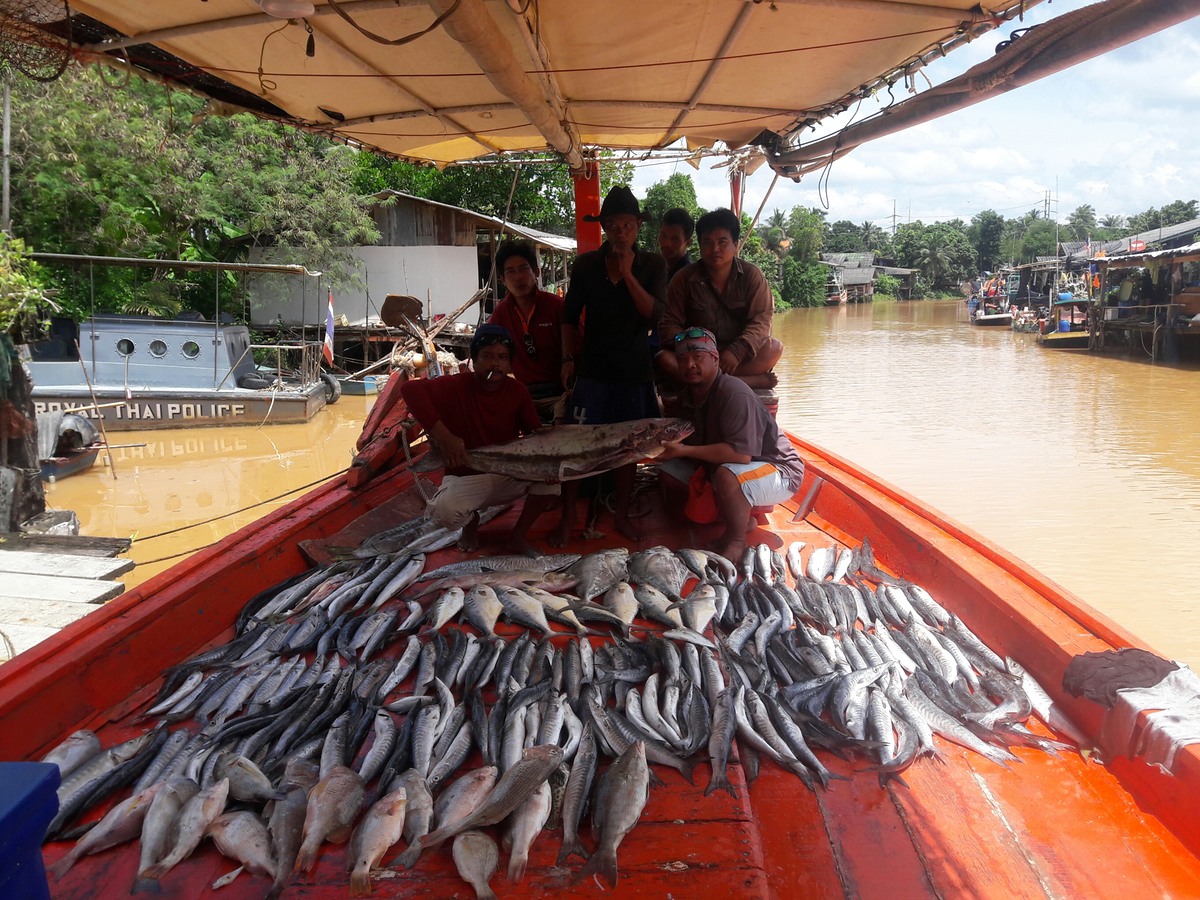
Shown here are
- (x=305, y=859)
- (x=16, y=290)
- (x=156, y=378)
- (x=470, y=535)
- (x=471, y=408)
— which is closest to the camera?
(x=305, y=859)

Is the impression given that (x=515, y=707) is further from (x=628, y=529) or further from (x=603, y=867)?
(x=628, y=529)

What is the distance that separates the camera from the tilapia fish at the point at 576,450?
4.10 meters

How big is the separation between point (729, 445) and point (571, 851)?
2.60m

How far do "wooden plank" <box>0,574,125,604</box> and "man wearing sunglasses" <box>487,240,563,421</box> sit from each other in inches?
148

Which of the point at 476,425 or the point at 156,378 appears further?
the point at 156,378

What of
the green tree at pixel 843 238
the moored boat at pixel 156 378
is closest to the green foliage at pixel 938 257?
the green tree at pixel 843 238

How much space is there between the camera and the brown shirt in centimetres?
496

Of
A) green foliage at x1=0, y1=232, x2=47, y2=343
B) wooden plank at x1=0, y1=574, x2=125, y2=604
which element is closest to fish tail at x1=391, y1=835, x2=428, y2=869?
wooden plank at x1=0, y1=574, x2=125, y2=604

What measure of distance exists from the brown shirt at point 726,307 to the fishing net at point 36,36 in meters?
3.65

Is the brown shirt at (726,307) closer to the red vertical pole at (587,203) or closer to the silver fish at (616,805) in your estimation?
the red vertical pole at (587,203)

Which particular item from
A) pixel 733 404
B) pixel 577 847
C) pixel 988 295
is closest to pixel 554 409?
pixel 733 404

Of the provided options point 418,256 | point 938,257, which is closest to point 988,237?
point 938,257

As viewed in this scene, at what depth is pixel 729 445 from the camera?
425cm

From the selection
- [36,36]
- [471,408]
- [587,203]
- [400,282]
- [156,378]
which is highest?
[400,282]
